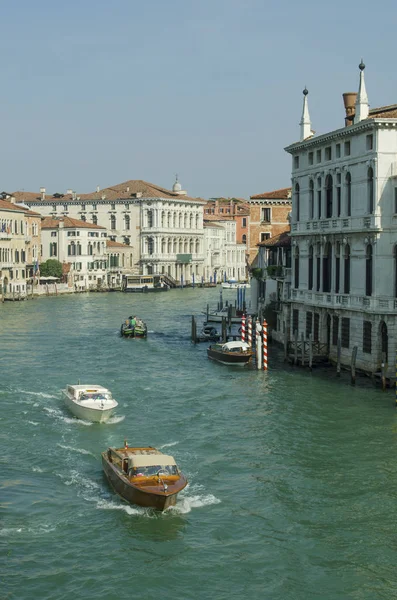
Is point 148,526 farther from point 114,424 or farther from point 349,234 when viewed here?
point 349,234

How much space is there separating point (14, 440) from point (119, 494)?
519 cm

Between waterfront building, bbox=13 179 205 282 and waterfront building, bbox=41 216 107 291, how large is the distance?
11673 millimetres

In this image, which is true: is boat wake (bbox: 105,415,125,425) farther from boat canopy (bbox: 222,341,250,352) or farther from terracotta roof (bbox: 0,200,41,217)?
terracotta roof (bbox: 0,200,41,217)

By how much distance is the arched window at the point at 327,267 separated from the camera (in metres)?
31.2

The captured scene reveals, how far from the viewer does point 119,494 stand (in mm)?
17547

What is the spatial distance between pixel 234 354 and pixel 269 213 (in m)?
15.6

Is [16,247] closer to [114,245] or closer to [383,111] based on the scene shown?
[114,245]

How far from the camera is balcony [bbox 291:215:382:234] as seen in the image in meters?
27.5

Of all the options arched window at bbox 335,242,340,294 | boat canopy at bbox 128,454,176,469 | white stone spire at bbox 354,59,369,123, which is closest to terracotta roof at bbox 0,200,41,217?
arched window at bbox 335,242,340,294

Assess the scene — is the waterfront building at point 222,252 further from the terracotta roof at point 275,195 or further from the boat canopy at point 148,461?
the boat canopy at point 148,461

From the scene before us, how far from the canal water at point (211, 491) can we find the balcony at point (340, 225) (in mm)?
4556

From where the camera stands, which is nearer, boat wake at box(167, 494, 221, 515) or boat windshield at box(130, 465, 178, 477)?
boat wake at box(167, 494, 221, 515)

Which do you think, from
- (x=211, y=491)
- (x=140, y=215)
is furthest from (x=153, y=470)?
(x=140, y=215)

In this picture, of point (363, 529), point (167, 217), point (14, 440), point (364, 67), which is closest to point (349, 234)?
point (364, 67)
